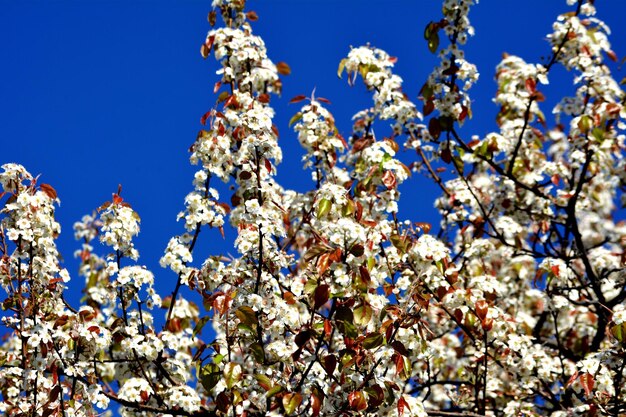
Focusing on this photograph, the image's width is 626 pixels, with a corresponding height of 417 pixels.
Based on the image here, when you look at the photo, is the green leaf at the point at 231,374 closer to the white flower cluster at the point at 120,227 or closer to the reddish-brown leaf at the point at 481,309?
the white flower cluster at the point at 120,227

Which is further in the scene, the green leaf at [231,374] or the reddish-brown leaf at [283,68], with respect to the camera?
the reddish-brown leaf at [283,68]

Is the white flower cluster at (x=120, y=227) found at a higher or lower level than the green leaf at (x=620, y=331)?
higher

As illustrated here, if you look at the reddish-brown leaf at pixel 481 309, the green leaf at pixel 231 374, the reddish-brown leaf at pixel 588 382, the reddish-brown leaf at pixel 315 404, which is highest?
the reddish-brown leaf at pixel 481 309

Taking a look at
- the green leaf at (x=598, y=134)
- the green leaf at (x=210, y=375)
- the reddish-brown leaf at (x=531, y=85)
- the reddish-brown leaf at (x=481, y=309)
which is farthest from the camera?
the reddish-brown leaf at (x=531, y=85)

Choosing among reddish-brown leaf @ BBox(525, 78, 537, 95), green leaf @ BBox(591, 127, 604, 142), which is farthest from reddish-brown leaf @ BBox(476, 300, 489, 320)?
reddish-brown leaf @ BBox(525, 78, 537, 95)

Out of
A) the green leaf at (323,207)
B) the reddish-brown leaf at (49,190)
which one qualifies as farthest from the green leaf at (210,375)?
the reddish-brown leaf at (49,190)

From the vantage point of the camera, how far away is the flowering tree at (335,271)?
15.9 ft

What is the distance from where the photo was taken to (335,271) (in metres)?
4.65

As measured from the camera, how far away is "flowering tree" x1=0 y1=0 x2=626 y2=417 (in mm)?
4852

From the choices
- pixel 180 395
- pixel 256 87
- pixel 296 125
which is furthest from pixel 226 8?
pixel 180 395

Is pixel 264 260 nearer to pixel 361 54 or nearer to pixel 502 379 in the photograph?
pixel 361 54

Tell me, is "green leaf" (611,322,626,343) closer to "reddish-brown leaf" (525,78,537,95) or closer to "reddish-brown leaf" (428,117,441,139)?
"reddish-brown leaf" (428,117,441,139)

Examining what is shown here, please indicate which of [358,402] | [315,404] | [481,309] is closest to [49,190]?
[315,404]

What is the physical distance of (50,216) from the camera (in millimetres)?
5504
